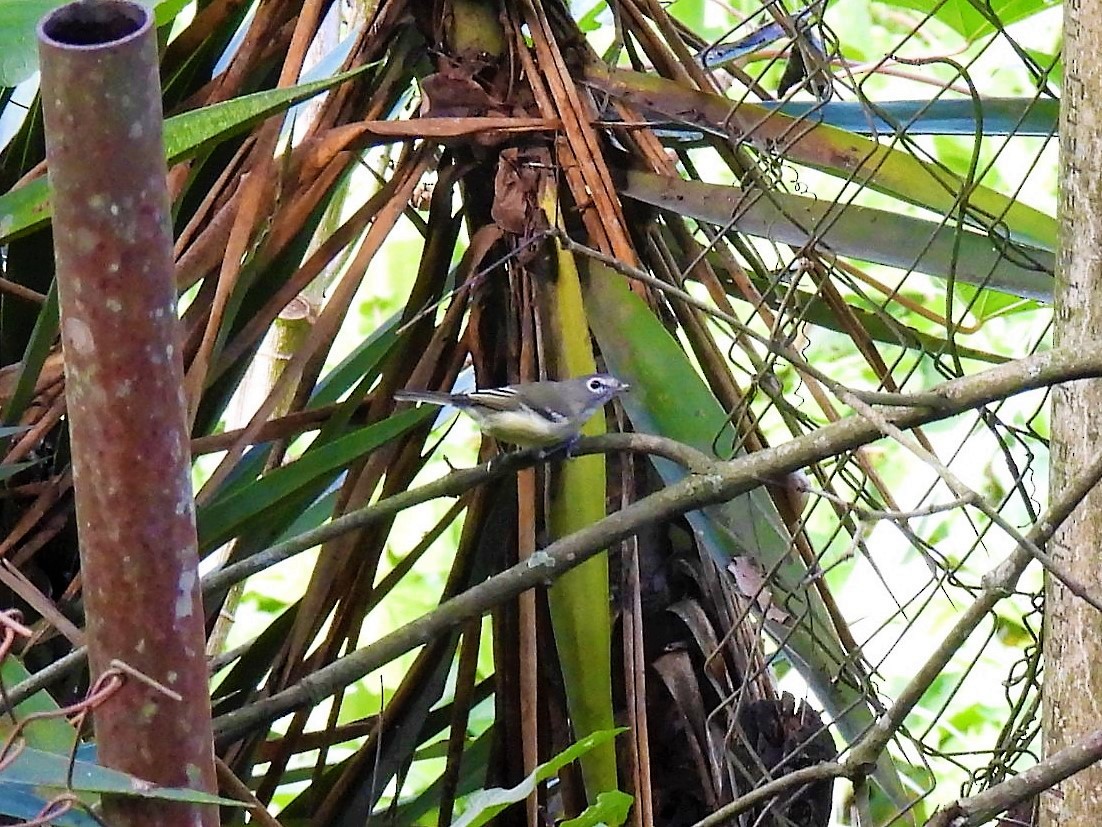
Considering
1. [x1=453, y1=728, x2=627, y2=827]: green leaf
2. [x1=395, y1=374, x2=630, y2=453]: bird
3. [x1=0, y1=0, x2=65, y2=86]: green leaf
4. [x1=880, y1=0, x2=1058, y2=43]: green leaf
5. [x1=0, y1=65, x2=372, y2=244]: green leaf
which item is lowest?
[x1=453, y1=728, x2=627, y2=827]: green leaf

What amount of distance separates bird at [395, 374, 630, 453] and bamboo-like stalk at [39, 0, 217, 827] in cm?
56

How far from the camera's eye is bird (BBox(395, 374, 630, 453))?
3.76 ft

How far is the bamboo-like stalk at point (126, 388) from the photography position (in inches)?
17.1

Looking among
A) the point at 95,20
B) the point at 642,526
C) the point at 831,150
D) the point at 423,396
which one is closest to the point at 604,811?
the point at 642,526

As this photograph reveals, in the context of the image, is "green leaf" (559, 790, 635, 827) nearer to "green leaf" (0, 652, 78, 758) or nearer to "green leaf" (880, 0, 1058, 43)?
"green leaf" (0, 652, 78, 758)

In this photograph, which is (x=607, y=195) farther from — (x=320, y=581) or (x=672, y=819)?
(x=672, y=819)

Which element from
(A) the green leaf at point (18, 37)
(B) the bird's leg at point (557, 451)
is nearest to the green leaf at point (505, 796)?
(B) the bird's leg at point (557, 451)

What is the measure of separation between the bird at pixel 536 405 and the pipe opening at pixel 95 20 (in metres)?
0.59

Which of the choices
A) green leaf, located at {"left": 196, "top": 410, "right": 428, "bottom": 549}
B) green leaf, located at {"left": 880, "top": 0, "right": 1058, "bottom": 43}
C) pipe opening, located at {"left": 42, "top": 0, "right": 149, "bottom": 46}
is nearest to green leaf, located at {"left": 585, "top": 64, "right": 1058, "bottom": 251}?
green leaf, located at {"left": 880, "top": 0, "right": 1058, "bottom": 43}

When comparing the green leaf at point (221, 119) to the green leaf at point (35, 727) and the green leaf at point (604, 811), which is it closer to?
the green leaf at point (35, 727)

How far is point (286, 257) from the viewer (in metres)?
1.20

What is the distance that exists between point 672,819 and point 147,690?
0.77m

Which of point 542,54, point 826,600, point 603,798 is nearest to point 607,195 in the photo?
point 542,54

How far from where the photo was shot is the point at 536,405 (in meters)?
1.30
